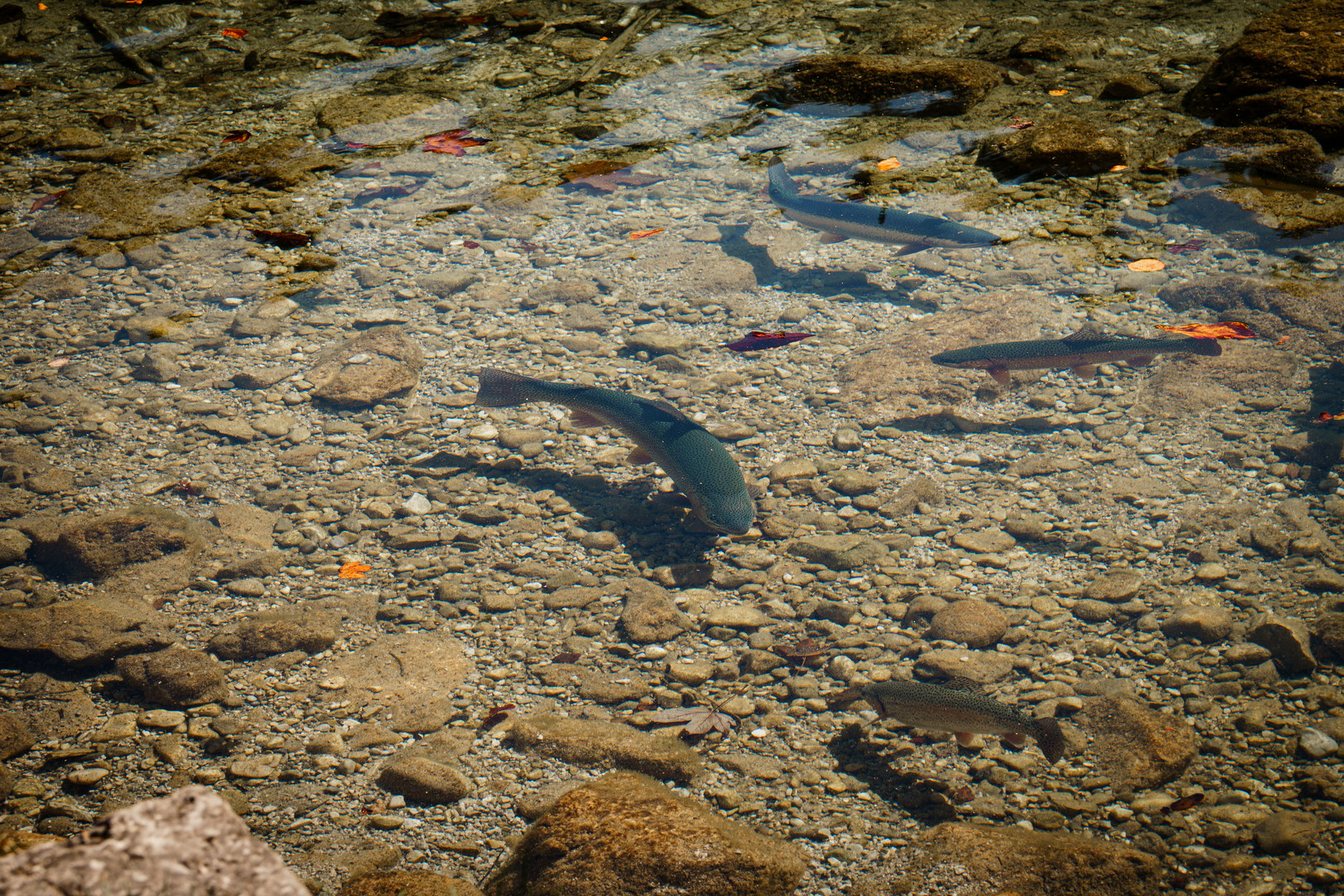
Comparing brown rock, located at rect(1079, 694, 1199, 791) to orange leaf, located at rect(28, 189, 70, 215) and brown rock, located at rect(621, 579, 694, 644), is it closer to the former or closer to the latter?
brown rock, located at rect(621, 579, 694, 644)

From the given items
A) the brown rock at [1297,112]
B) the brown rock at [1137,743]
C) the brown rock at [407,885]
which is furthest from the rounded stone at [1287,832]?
the brown rock at [1297,112]

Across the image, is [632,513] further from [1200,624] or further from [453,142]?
[453,142]

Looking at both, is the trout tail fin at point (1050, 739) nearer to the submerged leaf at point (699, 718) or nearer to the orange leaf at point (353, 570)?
the submerged leaf at point (699, 718)

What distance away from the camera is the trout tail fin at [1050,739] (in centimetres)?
312

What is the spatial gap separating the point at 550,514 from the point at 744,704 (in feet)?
5.51

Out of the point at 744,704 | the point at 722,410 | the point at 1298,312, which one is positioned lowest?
the point at 744,704

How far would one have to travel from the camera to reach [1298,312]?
16.7ft

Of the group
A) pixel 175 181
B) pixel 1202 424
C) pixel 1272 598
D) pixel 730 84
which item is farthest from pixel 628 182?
pixel 1272 598

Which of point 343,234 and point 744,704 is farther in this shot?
point 343,234

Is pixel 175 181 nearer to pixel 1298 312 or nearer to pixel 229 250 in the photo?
pixel 229 250

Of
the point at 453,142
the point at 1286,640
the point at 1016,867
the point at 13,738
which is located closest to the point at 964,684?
the point at 1016,867

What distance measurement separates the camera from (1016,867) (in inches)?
103

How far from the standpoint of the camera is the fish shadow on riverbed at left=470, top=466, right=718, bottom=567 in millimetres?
4441

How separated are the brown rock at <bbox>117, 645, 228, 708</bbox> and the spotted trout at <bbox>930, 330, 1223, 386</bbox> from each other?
468cm
